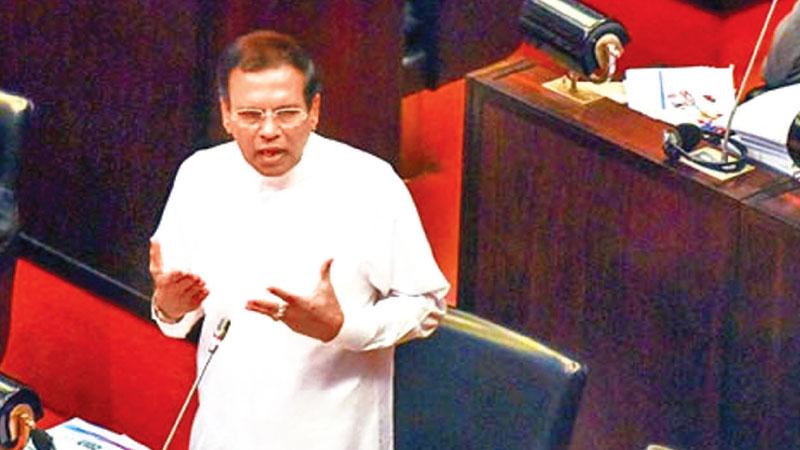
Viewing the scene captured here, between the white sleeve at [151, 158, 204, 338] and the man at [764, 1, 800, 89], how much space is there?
1647 millimetres

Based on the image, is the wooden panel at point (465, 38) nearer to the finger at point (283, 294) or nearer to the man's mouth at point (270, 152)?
the man's mouth at point (270, 152)

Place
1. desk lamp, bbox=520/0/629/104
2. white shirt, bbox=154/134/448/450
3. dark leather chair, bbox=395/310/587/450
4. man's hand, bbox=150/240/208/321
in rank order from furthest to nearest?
desk lamp, bbox=520/0/629/104 < dark leather chair, bbox=395/310/587/450 < white shirt, bbox=154/134/448/450 < man's hand, bbox=150/240/208/321

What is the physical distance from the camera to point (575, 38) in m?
3.70

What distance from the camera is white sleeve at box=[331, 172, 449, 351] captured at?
109 inches

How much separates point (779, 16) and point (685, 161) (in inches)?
102

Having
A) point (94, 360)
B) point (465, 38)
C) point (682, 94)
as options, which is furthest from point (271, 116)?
point (465, 38)

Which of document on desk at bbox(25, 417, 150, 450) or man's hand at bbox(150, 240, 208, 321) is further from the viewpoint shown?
document on desk at bbox(25, 417, 150, 450)

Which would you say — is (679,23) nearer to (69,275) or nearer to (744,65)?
(744,65)

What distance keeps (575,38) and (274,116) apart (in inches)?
44.8

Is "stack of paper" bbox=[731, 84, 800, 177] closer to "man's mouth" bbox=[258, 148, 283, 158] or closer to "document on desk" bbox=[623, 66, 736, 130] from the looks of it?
"document on desk" bbox=[623, 66, 736, 130]

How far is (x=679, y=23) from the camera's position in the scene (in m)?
6.12

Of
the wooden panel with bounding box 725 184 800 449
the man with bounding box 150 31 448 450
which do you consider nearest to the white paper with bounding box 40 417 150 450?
the man with bounding box 150 31 448 450

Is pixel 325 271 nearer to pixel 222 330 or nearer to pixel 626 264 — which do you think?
pixel 222 330

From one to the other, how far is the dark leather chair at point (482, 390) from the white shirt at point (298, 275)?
0.59 feet
